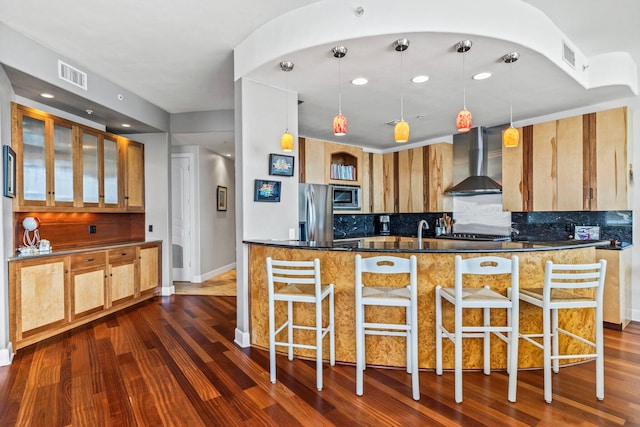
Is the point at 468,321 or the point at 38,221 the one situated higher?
the point at 38,221

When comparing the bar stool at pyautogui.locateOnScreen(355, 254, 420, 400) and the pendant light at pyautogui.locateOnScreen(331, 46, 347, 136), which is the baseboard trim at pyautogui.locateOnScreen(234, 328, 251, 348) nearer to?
the bar stool at pyautogui.locateOnScreen(355, 254, 420, 400)

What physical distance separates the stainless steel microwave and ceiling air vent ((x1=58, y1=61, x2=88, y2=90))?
354 cm

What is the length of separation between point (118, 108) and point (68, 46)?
989mm

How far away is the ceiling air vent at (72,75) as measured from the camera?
327 centimetres

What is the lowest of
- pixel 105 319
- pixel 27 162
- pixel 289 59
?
pixel 105 319

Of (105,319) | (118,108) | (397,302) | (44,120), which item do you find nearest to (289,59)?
(397,302)

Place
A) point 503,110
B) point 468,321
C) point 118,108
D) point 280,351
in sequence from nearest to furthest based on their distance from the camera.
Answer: point 468,321
point 280,351
point 118,108
point 503,110

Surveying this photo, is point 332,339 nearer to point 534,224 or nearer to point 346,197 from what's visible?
point 346,197

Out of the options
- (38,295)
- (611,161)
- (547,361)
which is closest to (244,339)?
(38,295)

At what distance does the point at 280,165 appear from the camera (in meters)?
3.41

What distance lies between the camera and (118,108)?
159 inches

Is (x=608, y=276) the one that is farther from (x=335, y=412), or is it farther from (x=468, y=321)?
(x=335, y=412)

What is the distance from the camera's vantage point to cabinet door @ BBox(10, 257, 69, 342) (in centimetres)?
308

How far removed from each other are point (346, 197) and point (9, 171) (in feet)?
14.1
